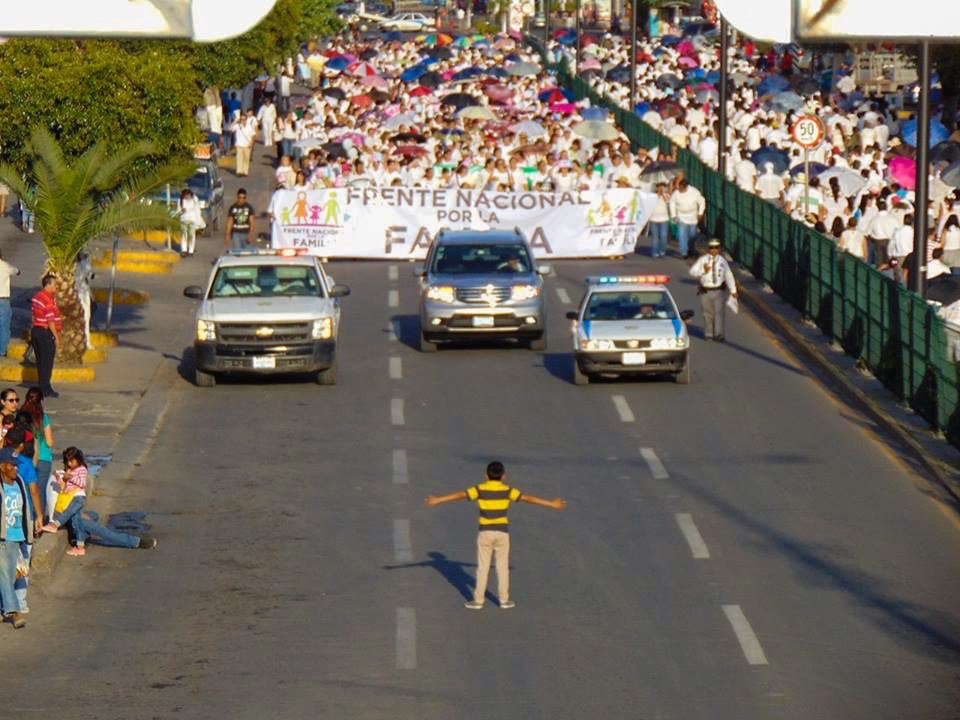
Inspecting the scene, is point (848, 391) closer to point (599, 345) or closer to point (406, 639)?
point (599, 345)

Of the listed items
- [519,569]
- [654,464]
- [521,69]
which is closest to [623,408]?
[654,464]

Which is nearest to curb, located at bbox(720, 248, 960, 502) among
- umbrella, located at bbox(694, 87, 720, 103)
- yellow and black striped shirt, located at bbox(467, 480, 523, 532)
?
yellow and black striped shirt, located at bbox(467, 480, 523, 532)

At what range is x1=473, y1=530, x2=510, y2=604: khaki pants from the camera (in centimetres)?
1573

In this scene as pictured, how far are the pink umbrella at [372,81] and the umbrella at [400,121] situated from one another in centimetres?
1614

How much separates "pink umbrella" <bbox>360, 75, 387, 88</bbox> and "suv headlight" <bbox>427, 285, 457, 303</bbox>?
45.3 meters

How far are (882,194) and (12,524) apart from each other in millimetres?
22457

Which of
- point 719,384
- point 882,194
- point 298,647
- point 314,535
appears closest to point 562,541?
point 314,535

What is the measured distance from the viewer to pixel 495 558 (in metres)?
15.9

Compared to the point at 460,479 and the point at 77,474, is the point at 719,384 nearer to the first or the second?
the point at 460,479

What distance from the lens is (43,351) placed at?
83.5 ft

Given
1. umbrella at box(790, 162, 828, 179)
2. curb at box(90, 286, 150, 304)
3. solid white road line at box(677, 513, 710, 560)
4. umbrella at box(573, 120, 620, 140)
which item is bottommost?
solid white road line at box(677, 513, 710, 560)

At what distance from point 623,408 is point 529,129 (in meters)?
28.5

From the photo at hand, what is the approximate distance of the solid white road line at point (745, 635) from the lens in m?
14.7

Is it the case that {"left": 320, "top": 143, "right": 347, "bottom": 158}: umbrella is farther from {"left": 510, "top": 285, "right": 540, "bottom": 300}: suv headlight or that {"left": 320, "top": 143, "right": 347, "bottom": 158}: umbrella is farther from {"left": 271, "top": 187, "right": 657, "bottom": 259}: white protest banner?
{"left": 510, "top": 285, "right": 540, "bottom": 300}: suv headlight
